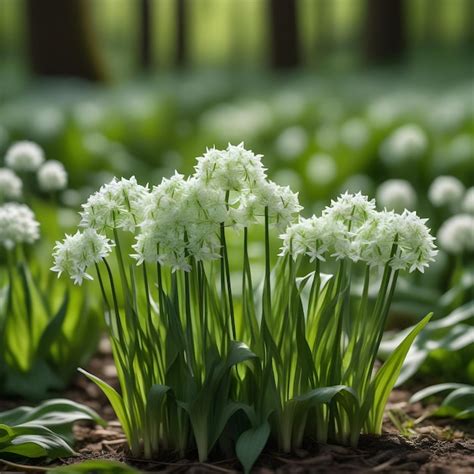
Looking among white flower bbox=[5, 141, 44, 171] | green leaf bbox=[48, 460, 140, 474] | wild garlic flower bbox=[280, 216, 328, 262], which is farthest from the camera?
white flower bbox=[5, 141, 44, 171]

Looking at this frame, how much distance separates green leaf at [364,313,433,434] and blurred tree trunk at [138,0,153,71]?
19.6 metres

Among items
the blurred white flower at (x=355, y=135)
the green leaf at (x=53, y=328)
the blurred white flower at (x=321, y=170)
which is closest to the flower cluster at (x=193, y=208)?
the green leaf at (x=53, y=328)

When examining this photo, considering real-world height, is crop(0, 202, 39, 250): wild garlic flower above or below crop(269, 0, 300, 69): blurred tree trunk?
below

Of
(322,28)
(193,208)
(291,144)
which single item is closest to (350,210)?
(193,208)

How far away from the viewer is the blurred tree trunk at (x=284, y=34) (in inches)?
651

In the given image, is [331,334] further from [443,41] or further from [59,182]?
[443,41]

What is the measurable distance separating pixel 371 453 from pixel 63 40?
10.6m

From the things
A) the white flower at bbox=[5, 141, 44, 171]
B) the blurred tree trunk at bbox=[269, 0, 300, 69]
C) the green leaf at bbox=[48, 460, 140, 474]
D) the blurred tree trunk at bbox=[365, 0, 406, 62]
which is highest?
the blurred tree trunk at bbox=[365, 0, 406, 62]

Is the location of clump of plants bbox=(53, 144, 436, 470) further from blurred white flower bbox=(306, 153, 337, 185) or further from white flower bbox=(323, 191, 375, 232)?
blurred white flower bbox=(306, 153, 337, 185)

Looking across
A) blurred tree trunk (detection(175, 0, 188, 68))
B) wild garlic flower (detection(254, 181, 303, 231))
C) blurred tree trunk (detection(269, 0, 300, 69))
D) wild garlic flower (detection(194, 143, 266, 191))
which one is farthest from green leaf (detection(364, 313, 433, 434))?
blurred tree trunk (detection(175, 0, 188, 68))

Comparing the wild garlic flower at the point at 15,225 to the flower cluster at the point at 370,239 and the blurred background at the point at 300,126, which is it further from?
the blurred background at the point at 300,126

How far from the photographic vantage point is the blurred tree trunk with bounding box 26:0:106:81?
12.3 metres

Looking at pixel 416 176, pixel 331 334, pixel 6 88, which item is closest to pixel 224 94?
pixel 6 88

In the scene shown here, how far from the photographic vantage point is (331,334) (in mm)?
3205
